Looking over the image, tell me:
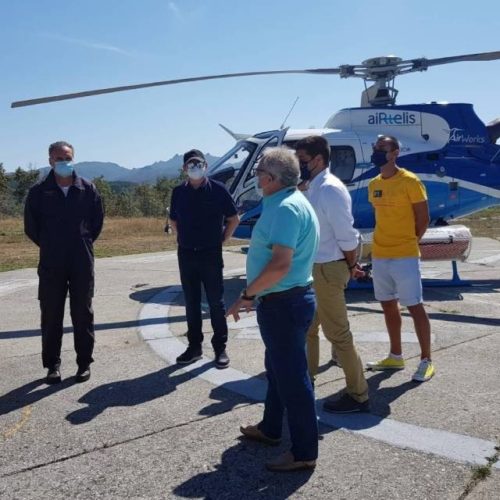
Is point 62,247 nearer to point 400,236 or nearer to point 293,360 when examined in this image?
point 293,360

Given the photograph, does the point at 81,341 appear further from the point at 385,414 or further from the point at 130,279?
the point at 130,279

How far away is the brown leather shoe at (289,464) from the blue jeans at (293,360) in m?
0.02

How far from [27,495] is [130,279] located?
743cm

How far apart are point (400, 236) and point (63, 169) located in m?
2.72

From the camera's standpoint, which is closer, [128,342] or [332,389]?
[332,389]

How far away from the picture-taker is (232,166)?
30.8 ft

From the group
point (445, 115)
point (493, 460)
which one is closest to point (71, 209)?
point (493, 460)

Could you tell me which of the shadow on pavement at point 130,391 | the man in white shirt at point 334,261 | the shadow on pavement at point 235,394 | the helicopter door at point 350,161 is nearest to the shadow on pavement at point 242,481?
the shadow on pavement at point 235,394

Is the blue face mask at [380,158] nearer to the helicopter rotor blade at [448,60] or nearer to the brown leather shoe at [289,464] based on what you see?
the brown leather shoe at [289,464]

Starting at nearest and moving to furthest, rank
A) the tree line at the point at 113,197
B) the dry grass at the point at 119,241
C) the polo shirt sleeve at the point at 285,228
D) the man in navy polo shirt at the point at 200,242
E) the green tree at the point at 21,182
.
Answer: the polo shirt sleeve at the point at 285,228
the man in navy polo shirt at the point at 200,242
the dry grass at the point at 119,241
the tree line at the point at 113,197
the green tree at the point at 21,182

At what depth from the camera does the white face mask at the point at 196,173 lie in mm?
5043

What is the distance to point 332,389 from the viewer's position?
14.5ft

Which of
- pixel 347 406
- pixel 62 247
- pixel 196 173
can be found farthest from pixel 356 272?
pixel 62 247

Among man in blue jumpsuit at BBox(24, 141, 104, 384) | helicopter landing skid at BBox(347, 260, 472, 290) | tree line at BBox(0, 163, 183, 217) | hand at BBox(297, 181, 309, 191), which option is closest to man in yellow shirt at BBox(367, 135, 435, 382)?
hand at BBox(297, 181, 309, 191)
